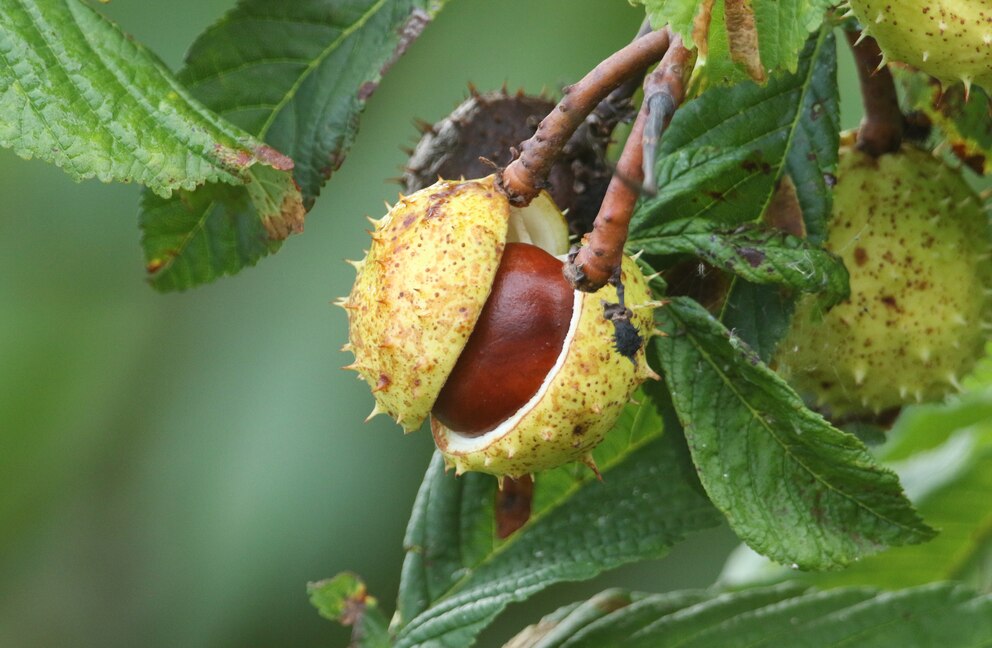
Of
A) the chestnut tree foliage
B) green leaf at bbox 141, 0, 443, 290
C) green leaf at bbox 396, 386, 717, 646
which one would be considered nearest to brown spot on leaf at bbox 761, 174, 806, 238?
the chestnut tree foliage

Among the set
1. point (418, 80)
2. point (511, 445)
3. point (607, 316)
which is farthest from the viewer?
point (418, 80)

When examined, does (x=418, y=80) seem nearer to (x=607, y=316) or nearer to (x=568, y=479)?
(x=568, y=479)

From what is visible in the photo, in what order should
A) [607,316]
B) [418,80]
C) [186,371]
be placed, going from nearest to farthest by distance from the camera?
1. [607,316]
2. [418,80]
3. [186,371]

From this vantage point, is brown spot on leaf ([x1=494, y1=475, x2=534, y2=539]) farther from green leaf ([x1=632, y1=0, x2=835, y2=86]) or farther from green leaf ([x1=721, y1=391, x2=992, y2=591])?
green leaf ([x1=632, y1=0, x2=835, y2=86])

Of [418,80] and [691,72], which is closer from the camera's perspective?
[691,72]

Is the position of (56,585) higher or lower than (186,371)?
lower

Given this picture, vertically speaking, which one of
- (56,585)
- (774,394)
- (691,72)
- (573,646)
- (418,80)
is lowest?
(56,585)

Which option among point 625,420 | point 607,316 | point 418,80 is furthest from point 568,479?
point 418,80
